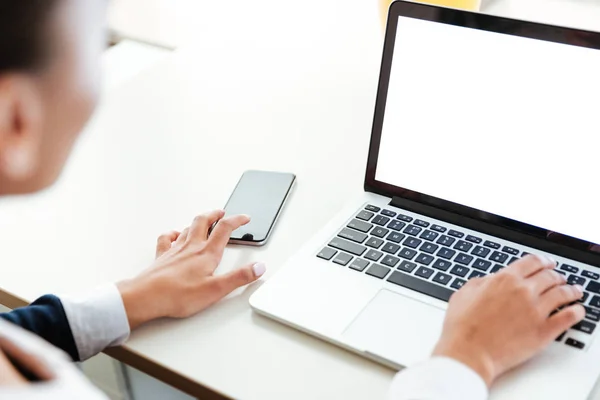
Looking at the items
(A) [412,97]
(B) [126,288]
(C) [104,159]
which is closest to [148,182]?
(C) [104,159]

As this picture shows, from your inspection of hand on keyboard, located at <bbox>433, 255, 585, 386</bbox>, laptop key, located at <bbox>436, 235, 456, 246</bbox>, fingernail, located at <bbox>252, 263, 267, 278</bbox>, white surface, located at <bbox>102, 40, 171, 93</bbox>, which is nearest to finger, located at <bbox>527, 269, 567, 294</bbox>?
hand on keyboard, located at <bbox>433, 255, 585, 386</bbox>

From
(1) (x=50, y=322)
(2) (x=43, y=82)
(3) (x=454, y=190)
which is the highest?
(2) (x=43, y=82)

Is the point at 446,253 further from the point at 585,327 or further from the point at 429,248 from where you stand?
the point at 585,327

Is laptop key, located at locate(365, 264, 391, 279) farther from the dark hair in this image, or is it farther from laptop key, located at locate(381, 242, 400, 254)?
the dark hair

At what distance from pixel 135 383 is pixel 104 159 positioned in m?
0.31

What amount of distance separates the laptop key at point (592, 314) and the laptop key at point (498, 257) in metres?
0.10

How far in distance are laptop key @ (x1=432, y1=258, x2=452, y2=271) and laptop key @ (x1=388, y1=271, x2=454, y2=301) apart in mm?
27

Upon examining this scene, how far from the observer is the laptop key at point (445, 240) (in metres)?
0.73

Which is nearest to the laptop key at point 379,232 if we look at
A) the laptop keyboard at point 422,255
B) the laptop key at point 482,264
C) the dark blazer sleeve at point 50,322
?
the laptop keyboard at point 422,255

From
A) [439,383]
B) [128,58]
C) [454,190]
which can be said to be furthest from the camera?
[128,58]

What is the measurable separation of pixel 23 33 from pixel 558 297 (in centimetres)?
49

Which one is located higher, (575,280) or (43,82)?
(43,82)

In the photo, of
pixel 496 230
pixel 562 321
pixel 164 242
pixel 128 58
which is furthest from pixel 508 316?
pixel 128 58

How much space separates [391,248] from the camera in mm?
727
